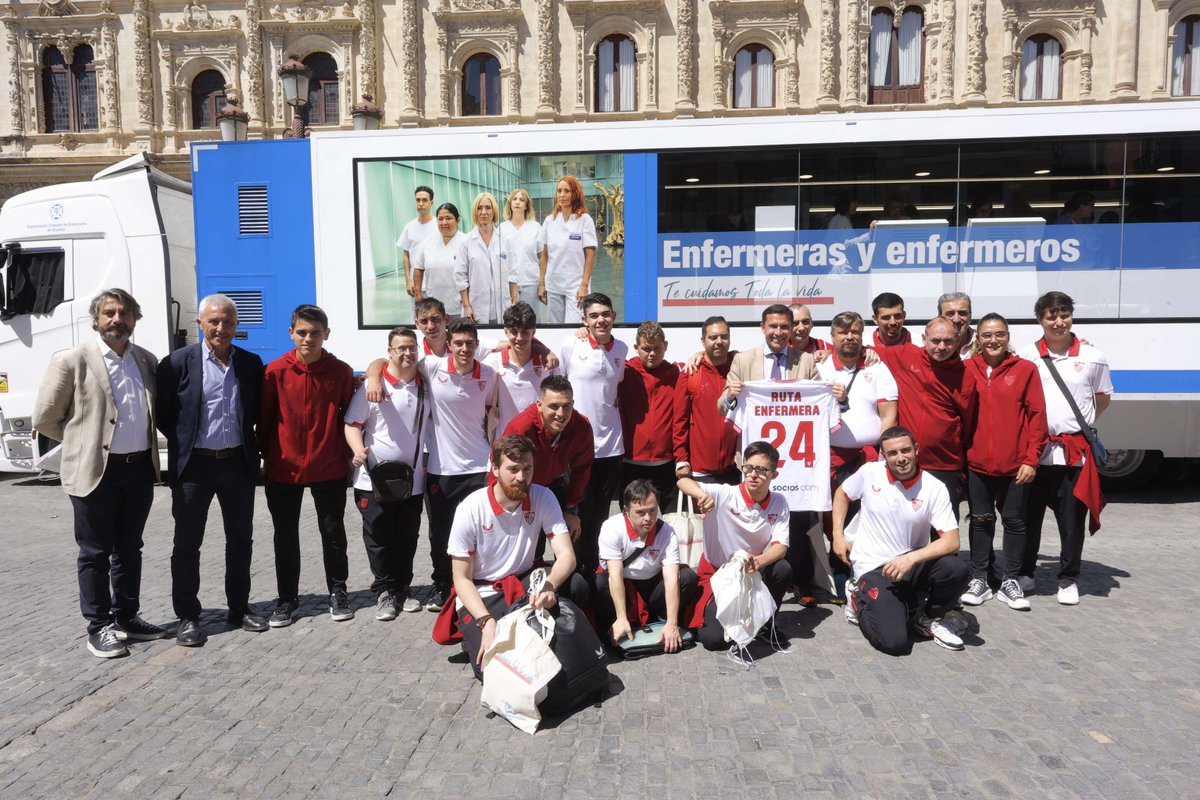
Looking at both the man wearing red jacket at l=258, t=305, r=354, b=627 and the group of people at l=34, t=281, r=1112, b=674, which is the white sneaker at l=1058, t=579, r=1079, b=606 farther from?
the man wearing red jacket at l=258, t=305, r=354, b=627

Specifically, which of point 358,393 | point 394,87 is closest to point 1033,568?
point 358,393

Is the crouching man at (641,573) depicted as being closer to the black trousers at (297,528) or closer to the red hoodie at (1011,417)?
the black trousers at (297,528)

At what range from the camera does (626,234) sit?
8.77 meters

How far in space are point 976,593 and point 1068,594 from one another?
592mm

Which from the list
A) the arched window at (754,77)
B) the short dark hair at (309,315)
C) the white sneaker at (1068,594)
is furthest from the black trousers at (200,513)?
the arched window at (754,77)

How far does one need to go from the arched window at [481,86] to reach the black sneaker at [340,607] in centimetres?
2568

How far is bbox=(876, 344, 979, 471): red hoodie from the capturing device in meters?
5.52

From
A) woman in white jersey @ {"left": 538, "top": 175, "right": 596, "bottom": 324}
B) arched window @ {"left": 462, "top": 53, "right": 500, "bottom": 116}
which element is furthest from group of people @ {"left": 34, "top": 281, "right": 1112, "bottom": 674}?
arched window @ {"left": 462, "top": 53, "right": 500, "bottom": 116}

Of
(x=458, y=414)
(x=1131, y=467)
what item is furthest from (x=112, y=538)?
(x=1131, y=467)

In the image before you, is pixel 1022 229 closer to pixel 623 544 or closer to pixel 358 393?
pixel 623 544

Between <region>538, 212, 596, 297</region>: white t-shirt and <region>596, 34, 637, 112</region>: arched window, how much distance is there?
2083 centimetres

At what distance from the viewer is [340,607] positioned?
539 cm

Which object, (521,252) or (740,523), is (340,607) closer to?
(740,523)

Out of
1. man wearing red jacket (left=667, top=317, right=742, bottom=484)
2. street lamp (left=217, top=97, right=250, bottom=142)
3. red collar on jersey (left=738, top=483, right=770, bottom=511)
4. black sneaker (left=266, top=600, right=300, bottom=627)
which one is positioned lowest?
black sneaker (left=266, top=600, right=300, bottom=627)
